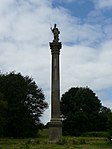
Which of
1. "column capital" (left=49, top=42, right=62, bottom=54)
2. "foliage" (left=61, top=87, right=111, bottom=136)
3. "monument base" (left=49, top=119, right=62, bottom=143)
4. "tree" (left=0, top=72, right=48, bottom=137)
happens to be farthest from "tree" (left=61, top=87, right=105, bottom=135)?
"column capital" (left=49, top=42, right=62, bottom=54)

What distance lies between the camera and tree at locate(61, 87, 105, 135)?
89438mm

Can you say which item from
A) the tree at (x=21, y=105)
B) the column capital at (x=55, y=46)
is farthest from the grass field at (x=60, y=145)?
the tree at (x=21, y=105)

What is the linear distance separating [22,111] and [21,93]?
302 cm

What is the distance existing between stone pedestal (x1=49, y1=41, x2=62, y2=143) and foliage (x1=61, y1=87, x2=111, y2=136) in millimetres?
50606

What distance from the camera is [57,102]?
117 ft

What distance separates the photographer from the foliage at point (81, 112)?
293ft

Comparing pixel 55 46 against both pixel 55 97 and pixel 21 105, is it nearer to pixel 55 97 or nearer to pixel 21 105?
pixel 55 97

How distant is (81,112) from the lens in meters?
91.5

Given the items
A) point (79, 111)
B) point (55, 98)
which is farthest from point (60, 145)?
Answer: point (79, 111)

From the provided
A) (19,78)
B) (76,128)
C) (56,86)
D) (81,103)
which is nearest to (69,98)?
(81,103)

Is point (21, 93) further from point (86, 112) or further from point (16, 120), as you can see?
point (86, 112)

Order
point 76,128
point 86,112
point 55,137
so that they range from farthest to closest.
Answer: point 86,112
point 76,128
point 55,137

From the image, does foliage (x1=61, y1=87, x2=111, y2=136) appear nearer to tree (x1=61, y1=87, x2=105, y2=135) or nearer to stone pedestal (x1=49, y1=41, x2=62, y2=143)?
tree (x1=61, y1=87, x2=105, y2=135)

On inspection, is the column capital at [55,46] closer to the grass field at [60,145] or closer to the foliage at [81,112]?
the grass field at [60,145]
